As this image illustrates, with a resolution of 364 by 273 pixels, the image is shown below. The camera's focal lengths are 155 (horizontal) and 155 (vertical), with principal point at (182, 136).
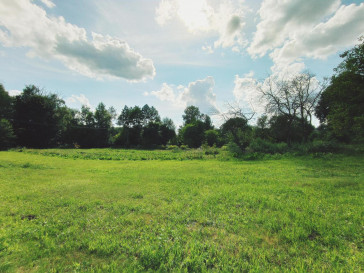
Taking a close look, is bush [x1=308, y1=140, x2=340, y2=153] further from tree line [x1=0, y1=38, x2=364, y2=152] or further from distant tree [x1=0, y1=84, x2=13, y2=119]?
distant tree [x1=0, y1=84, x2=13, y2=119]

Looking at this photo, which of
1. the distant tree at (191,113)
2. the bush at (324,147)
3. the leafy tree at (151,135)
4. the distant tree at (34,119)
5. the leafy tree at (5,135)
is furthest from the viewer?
the distant tree at (191,113)

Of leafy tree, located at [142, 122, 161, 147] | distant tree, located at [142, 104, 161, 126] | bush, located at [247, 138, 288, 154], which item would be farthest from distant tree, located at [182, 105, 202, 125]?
bush, located at [247, 138, 288, 154]

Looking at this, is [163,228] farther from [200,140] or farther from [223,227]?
[200,140]

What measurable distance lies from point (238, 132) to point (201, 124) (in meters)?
26.6

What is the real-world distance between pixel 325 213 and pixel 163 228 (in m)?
3.96

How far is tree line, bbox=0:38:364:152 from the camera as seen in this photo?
15742 millimetres

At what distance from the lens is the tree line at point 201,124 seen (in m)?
15.7

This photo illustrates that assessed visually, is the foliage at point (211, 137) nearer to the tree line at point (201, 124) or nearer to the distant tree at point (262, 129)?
the tree line at point (201, 124)

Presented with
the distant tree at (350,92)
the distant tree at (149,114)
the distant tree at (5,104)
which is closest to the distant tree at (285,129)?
the distant tree at (350,92)

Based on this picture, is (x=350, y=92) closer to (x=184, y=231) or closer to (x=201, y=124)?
(x=184, y=231)

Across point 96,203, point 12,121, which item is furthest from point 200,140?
point 12,121

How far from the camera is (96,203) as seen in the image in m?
4.77

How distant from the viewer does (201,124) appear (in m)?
49.3

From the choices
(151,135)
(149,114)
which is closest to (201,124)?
(151,135)
